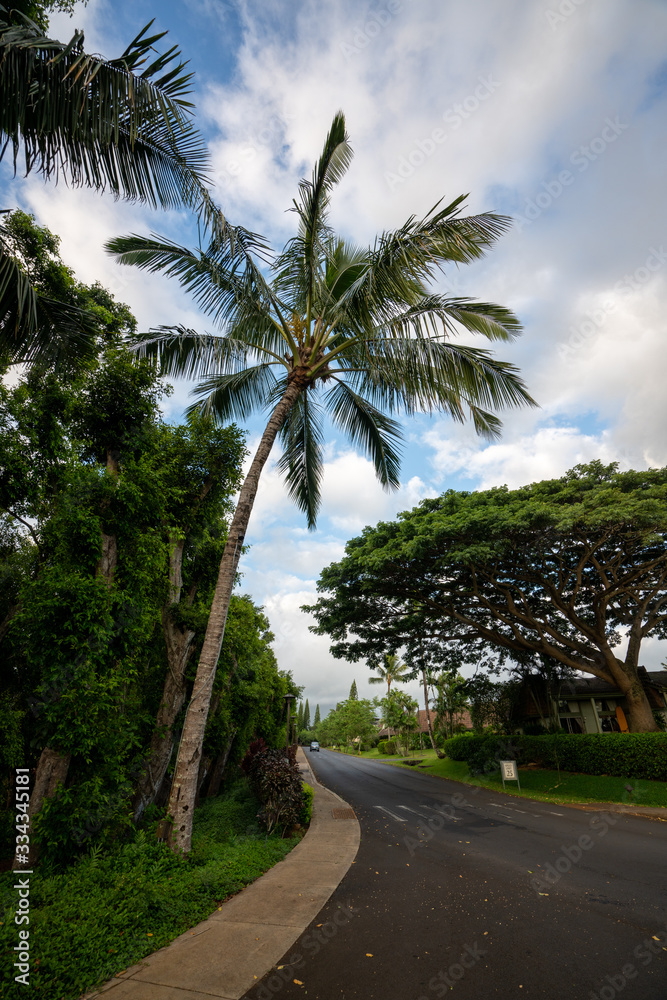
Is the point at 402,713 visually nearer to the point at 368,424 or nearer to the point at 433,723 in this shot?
the point at 433,723

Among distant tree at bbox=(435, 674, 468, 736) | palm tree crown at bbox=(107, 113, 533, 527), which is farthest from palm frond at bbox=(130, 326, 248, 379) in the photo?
distant tree at bbox=(435, 674, 468, 736)

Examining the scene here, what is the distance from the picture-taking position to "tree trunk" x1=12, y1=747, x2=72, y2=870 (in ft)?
18.0

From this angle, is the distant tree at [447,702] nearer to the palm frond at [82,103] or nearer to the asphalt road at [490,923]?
the asphalt road at [490,923]

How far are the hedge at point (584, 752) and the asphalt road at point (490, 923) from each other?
693 cm

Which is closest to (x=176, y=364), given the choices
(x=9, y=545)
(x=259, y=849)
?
(x=9, y=545)

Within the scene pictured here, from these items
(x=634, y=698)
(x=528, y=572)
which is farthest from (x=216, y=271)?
(x=634, y=698)

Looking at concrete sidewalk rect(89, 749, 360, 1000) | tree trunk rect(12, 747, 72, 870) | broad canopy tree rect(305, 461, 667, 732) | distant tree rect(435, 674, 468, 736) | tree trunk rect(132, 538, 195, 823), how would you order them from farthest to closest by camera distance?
distant tree rect(435, 674, 468, 736)
broad canopy tree rect(305, 461, 667, 732)
tree trunk rect(132, 538, 195, 823)
tree trunk rect(12, 747, 72, 870)
concrete sidewalk rect(89, 749, 360, 1000)

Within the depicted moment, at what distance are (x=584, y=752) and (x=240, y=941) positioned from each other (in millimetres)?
17549

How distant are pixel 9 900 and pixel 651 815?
46.4ft

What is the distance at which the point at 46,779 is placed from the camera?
5.70 m

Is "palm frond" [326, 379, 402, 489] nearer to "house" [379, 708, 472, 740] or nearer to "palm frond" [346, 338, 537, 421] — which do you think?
"palm frond" [346, 338, 537, 421]

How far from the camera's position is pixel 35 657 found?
592 centimetres

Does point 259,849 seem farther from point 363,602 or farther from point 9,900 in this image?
point 363,602

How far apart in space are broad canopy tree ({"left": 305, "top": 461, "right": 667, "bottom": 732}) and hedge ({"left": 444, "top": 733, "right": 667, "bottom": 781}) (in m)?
1.22
